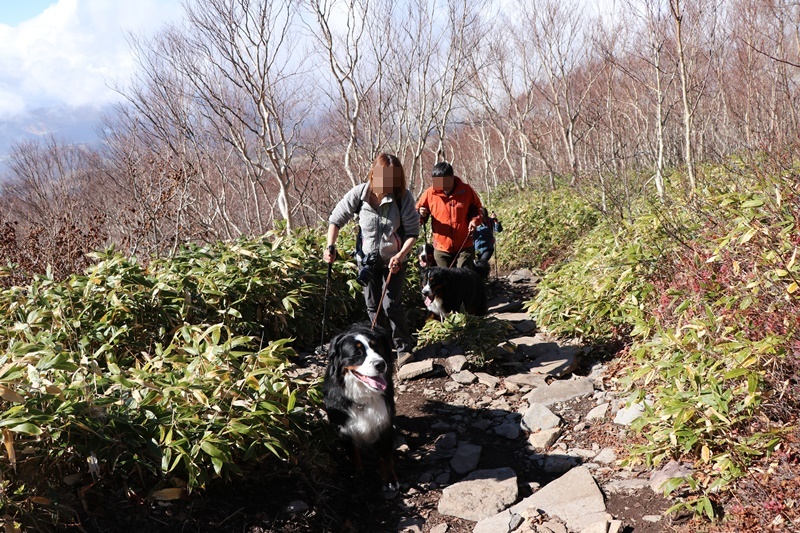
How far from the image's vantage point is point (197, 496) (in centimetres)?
301

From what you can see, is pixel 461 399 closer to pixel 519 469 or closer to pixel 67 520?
pixel 519 469

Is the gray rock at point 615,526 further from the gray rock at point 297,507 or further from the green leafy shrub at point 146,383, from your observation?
the green leafy shrub at point 146,383

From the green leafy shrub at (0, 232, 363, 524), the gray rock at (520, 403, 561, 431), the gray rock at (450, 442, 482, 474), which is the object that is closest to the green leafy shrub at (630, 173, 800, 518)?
the gray rock at (520, 403, 561, 431)

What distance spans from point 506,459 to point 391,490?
89cm

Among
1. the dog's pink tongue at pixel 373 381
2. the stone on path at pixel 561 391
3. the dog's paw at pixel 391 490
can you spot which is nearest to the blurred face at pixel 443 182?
the stone on path at pixel 561 391

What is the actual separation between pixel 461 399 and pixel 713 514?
2378mm

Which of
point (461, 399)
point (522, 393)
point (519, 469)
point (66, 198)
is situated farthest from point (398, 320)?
point (66, 198)

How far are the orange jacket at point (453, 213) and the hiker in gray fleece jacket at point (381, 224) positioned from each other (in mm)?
1269

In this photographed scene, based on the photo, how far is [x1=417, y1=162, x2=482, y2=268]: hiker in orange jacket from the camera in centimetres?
600

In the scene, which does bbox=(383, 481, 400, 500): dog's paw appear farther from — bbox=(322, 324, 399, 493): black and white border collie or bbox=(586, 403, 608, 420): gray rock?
bbox=(586, 403, 608, 420): gray rock

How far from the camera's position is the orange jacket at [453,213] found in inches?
239

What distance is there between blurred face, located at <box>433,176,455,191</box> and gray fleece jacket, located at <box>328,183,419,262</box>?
1116 mm

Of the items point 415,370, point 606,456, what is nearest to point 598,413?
point 606,456

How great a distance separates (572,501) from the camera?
324 cm
